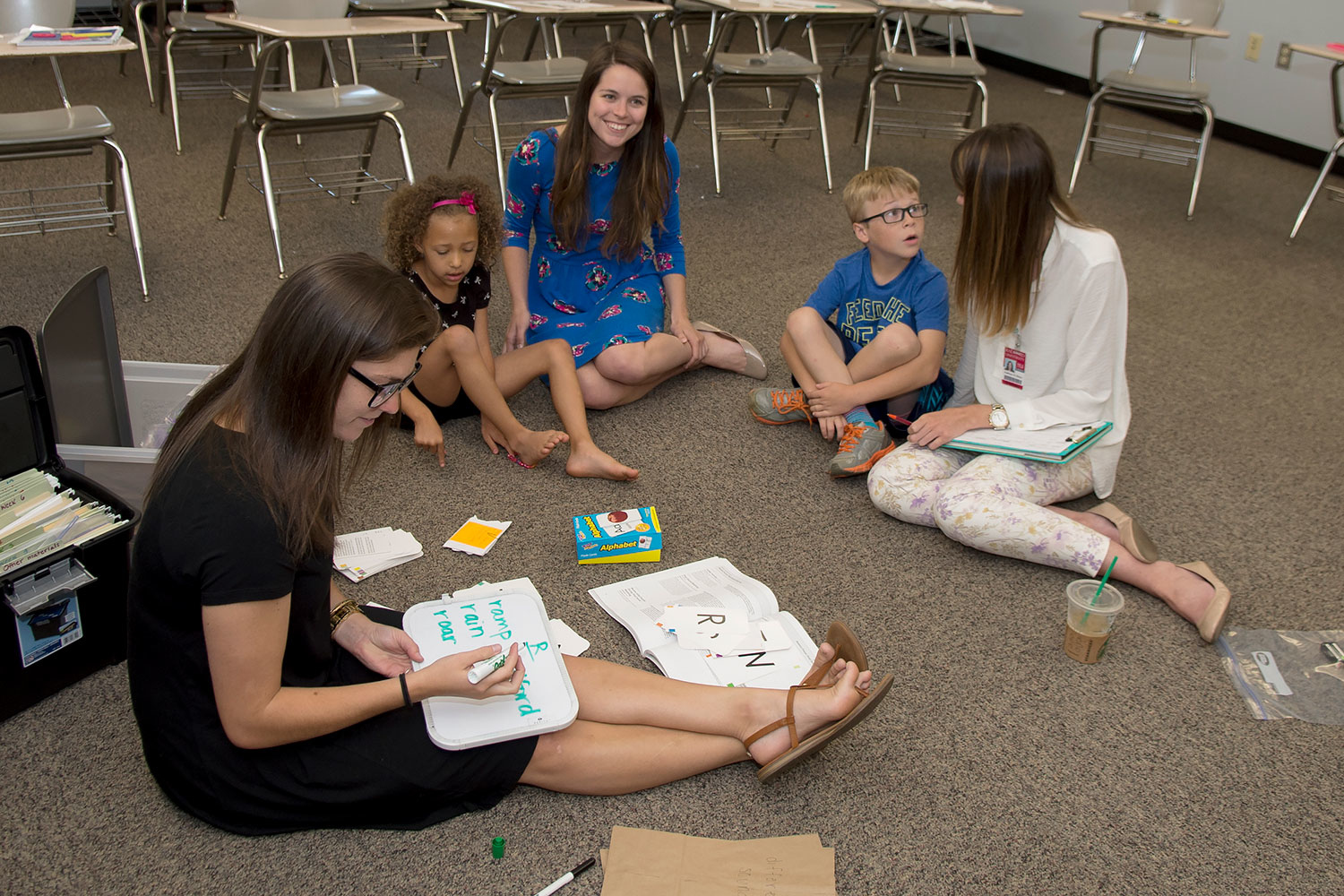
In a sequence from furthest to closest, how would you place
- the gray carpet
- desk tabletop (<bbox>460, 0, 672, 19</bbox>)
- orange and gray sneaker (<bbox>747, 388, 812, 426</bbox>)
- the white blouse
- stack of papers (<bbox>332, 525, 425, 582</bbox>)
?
desk tabletop (<bbox>460, 0, 672, 19</bbox>)
orange and gray sneaker (<bbox>747, 388, 812, 426</bbox>)
the white blouse
stack of papers (<bbox>332, 525, 425, 582</bbox>)
the gray carpet

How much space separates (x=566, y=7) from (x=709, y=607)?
9.62 ft

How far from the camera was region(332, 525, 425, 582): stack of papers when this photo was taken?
209 cm

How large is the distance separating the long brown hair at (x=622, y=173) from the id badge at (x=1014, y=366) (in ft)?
3.20

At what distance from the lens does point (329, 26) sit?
3508 millimetres

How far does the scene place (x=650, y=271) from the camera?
9.41 feet

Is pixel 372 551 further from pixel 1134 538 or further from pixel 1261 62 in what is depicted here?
pixel 1261 62

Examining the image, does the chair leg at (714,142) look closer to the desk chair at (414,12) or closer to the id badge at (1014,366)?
the desk chair at (414,12)

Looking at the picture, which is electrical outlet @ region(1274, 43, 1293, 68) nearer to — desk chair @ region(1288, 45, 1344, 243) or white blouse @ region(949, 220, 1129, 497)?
desk chair @ region(1288, 45, 1344, 243)

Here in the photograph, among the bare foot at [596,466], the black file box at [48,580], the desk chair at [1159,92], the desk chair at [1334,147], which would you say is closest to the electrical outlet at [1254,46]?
the desk chair at [1159,92]

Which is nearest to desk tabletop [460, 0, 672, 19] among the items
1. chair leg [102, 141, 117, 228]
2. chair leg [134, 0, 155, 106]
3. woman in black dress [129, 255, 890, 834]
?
chair leg [102, 141, 117, 228]

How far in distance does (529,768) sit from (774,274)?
243 cm

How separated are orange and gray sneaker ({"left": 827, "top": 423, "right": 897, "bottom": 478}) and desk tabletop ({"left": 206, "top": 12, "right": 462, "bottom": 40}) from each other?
2.06m

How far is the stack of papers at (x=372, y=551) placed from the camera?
209 cm

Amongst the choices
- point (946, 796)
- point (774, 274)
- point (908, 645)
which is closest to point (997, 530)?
point (908, 645)
